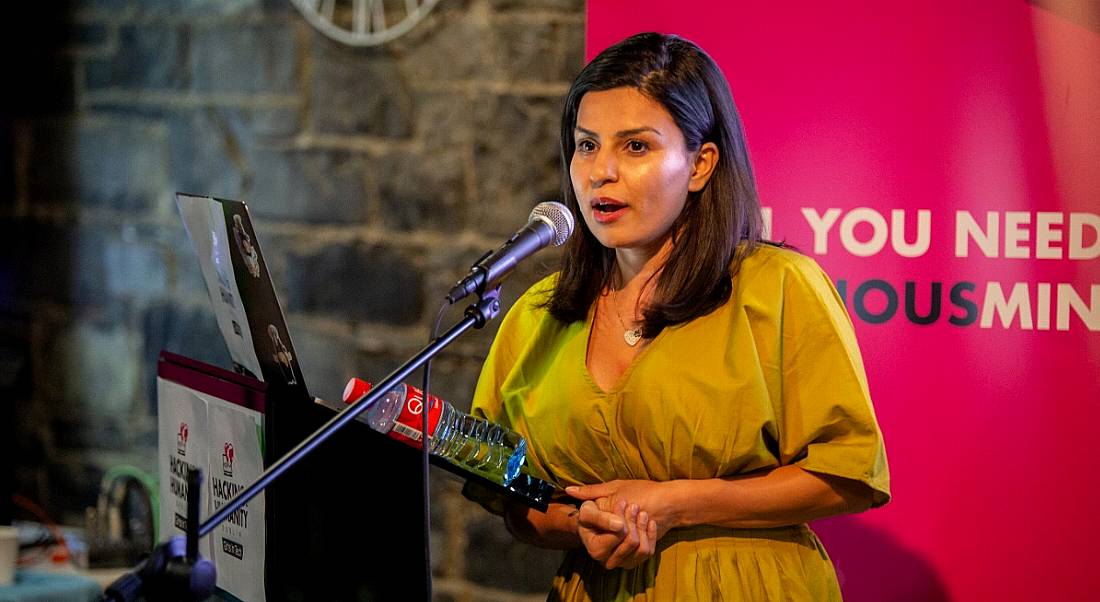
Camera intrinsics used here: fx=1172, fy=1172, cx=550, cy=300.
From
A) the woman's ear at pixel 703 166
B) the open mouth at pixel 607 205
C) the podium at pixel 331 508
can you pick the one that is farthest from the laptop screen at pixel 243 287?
the woman's ear at pixel 703 166

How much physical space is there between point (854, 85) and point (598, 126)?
0.75 m

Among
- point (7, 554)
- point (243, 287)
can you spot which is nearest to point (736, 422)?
point (243, 287)

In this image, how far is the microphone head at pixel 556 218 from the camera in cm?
157

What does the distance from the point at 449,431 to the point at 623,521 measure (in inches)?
11.0

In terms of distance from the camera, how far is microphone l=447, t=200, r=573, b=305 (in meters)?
1.42

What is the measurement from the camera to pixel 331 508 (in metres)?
1.53

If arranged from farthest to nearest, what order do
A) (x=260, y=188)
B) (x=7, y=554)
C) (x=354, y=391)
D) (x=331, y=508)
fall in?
(x=260, y=188)
(x=7, y=554)
(x=331, y=508)
(x=354, y=391)

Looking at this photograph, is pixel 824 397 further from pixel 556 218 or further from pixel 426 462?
pixel 426 462

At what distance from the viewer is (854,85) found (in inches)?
90.1

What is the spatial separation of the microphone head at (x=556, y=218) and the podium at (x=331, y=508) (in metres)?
0.35

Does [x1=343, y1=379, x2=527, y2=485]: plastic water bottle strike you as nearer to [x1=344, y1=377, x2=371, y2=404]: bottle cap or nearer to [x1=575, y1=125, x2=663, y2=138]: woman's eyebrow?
[x1=344, y1=377, x2=371, y2=404]: bottle cap

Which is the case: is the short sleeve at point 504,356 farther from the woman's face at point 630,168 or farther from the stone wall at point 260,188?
the stone wall at point 260,188

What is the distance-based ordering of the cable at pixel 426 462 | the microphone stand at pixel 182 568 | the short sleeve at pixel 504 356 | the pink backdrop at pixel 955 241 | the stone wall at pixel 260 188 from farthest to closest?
the stone wall at pixel 260 188
the pink backdrop at pixel 955 241
the short sleeve at pixel 504 356
the cable at pixel 426 462
the microphone stand at pixel 182 568

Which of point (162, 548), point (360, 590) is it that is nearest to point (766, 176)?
point (360, 590)
